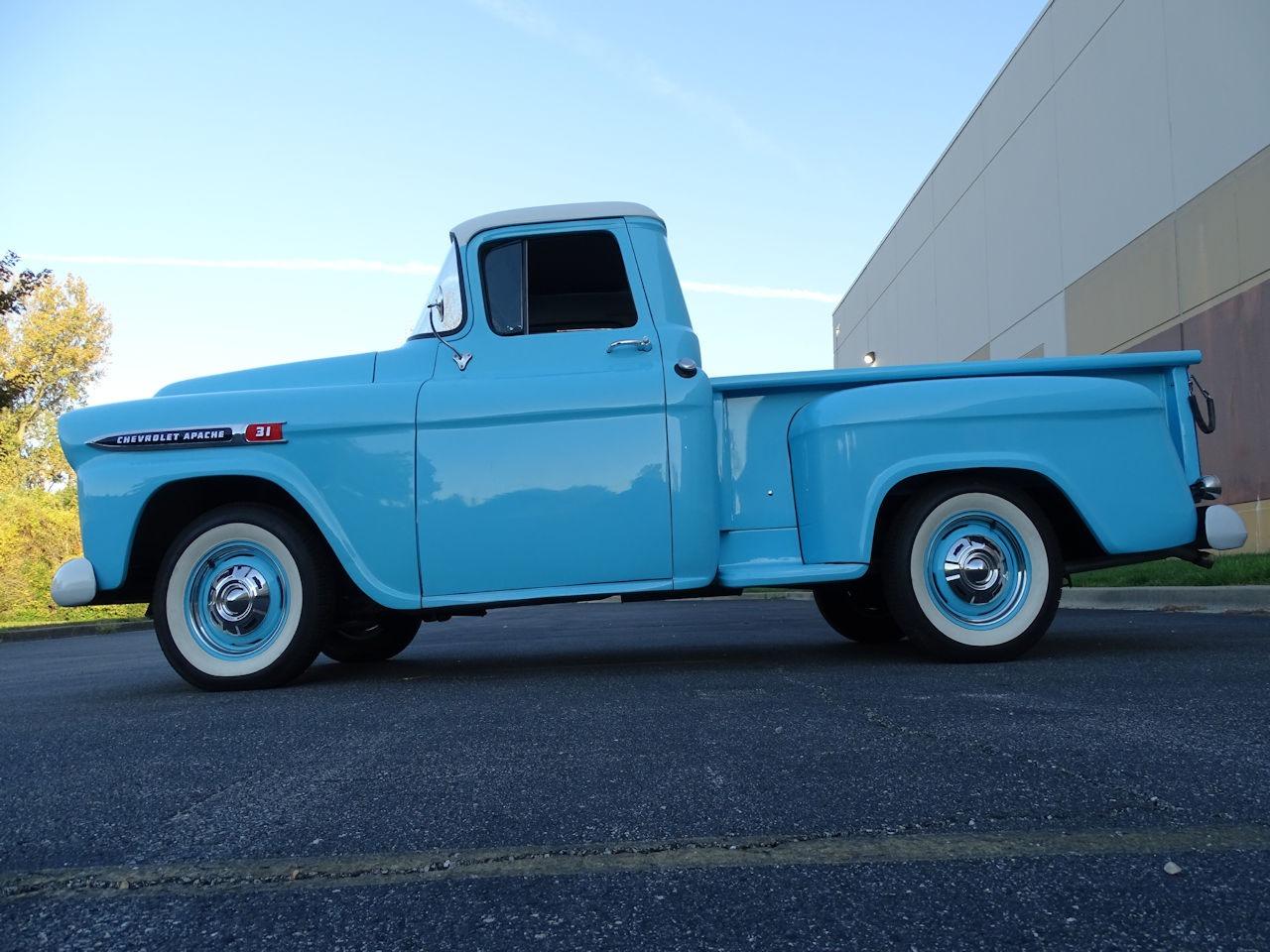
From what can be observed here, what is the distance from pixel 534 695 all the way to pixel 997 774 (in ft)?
6.40

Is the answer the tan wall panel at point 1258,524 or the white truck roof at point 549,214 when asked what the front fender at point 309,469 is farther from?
the tan wall panel at point 1258,524

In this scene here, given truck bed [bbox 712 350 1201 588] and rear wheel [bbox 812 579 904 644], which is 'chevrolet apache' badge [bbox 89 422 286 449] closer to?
truck bed [bbox 712 350 1201 588]

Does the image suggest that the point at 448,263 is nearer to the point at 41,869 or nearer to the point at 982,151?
the point at 41,869

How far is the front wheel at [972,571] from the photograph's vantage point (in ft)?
14.0

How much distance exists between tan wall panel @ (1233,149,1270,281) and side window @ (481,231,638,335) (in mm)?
9445

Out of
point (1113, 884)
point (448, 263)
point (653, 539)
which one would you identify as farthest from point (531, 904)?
point (448, 263)

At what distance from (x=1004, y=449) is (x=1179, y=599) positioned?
4950 mm

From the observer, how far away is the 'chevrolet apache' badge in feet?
14.1

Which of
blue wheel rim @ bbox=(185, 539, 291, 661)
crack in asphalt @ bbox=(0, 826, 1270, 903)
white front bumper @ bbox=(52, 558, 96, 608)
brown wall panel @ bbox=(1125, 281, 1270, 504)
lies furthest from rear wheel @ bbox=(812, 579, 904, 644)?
brown wall panel @ bbox=(1125, 281, 1270, 504)

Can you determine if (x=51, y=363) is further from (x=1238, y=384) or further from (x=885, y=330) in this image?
(x=1238, y=384)

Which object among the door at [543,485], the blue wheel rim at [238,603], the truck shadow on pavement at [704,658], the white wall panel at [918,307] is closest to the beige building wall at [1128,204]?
the white wall panel at [918,307]

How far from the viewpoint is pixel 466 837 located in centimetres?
185

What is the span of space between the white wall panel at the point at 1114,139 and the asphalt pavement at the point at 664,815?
1194 centimetres

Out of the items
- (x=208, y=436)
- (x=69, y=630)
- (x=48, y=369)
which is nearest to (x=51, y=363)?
(x=48, y=369)
